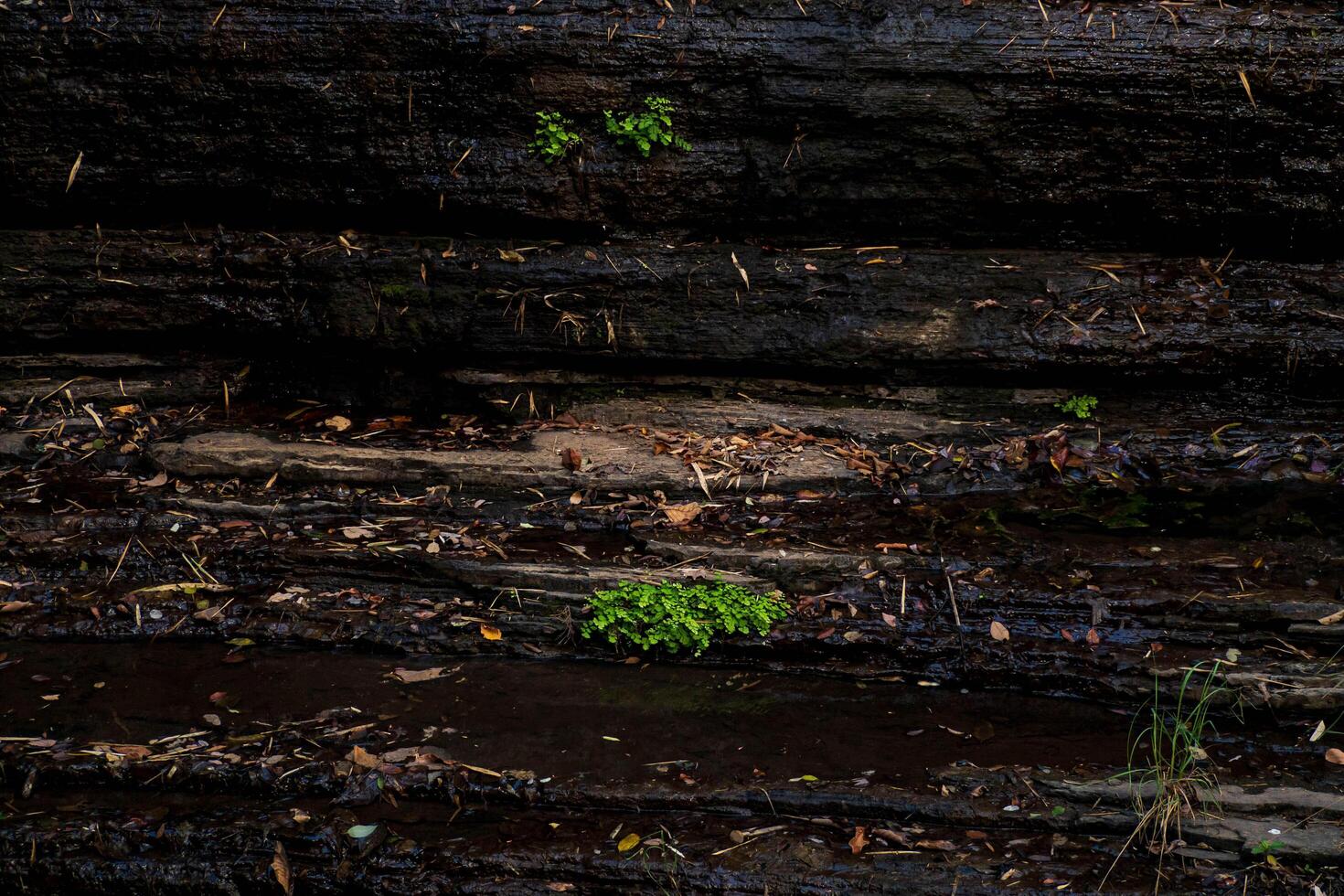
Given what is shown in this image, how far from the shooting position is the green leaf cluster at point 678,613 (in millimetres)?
4539

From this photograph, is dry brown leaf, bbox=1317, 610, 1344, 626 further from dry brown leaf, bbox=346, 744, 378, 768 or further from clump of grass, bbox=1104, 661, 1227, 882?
dry brown leaf, bbox=346, 744, 378, 768

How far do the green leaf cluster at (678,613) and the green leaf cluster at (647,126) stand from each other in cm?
286

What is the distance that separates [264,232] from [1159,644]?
18.8ft

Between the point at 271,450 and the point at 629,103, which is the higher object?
the point at 629,103

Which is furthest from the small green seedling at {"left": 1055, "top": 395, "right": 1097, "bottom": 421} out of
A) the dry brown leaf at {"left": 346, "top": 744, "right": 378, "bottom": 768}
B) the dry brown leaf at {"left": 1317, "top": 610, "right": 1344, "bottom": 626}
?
the dry brown leaf at {"left": 346, "top": 744, "right": 378, "bottom": 768}

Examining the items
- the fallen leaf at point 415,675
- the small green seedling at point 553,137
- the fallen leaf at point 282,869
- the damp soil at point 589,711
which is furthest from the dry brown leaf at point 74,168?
the fallen leaf at point 282,869

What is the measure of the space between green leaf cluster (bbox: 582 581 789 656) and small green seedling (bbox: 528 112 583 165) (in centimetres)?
286

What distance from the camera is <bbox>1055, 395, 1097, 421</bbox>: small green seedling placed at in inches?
224

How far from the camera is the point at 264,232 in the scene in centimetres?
609

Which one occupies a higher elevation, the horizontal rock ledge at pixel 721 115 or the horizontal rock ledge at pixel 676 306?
the horizontal rock ledge at pixel 721 115

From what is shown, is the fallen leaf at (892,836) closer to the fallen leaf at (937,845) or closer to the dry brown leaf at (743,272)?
the fallen leaf at (937,845)

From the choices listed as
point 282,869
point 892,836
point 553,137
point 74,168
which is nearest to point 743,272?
point 553,137

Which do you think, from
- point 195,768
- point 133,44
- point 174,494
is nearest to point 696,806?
point 195,768

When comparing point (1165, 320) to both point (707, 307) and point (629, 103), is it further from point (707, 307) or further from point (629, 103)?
point (629, 103)
